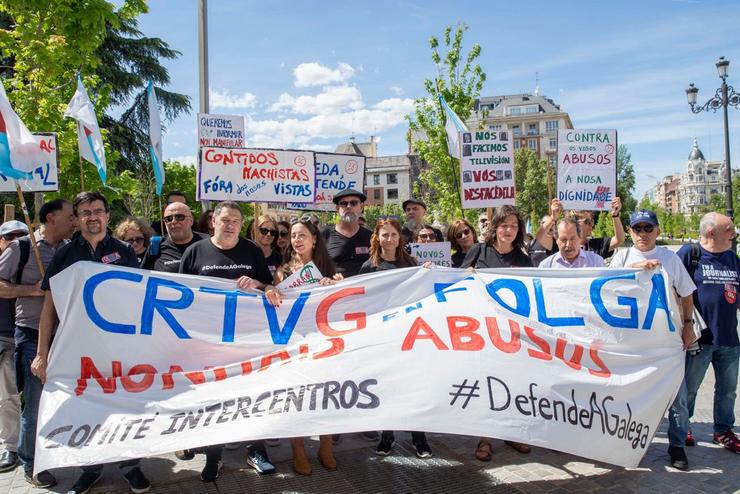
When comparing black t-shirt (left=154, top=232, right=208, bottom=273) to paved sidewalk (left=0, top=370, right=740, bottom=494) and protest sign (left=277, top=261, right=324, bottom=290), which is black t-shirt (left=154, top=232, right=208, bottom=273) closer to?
protest sign (left=277, top=261, right=324, bottom=290)

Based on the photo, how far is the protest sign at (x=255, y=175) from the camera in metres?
6.77

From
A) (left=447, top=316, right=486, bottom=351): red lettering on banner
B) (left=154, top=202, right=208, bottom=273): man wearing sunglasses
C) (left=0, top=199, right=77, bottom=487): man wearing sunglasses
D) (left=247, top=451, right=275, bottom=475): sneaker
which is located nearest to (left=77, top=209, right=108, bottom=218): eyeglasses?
(left=0, top=199, right=77, bottom=487): man wearing sunglasses

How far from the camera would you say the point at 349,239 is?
5.41m

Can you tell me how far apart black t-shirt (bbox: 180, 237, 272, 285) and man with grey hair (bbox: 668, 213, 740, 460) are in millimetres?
3659

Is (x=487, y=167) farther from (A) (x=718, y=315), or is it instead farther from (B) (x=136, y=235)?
(B) (x=136, y=235)

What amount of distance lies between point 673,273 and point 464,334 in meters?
1.90

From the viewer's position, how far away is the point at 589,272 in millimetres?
4359

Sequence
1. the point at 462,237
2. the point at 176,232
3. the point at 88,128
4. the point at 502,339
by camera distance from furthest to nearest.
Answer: the point at 88,128 < the point at 462,237 < the point at 176,232 < the point at 502,339

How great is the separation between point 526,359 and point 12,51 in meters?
9.82

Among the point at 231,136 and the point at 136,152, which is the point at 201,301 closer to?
the point at 231,136

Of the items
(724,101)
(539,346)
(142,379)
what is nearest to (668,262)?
(539,346)

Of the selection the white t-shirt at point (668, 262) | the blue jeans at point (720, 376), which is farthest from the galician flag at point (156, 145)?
the blue jeans at point (720, 376)

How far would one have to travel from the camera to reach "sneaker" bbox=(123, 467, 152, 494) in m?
3.91

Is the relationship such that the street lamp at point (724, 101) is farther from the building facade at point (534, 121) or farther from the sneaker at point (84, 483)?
the building facade at point (534, 121)
